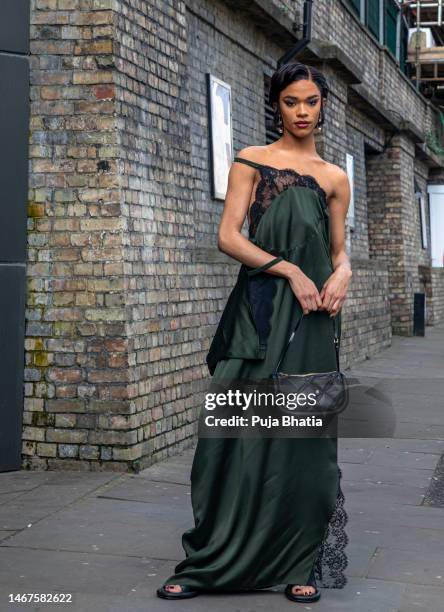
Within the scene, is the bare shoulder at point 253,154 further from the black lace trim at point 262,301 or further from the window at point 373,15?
the window at point 373,15

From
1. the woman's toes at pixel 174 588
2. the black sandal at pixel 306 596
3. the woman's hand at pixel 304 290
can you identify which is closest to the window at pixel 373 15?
the woman's hand at pixel 304 290

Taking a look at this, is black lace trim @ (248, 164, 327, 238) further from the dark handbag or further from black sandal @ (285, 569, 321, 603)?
black sandal @ (285, 569, 321, 603)

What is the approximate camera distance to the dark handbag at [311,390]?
4098 mm

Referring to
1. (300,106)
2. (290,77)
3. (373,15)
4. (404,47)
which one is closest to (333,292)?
(300,106)

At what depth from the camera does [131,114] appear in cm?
706

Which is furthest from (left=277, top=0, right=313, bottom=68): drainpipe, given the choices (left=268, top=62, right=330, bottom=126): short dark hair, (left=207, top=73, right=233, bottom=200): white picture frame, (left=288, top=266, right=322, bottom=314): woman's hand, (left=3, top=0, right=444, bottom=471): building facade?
(left=288, top=266, right=322, bottom=314): woman's hand

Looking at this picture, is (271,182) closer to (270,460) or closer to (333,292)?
Answer: (333,292)

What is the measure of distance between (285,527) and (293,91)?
164 centimetres

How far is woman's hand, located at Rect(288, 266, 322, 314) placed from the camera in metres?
4.08

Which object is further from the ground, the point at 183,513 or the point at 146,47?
the point at 146,47

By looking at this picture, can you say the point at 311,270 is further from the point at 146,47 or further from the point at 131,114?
the point at 146,47

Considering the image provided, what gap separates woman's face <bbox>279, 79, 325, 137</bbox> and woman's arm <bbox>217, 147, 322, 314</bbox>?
21 centimetres

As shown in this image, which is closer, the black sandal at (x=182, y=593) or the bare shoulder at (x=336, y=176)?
the black sandal at (x=182, y=593)

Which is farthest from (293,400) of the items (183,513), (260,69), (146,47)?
(260,69)
